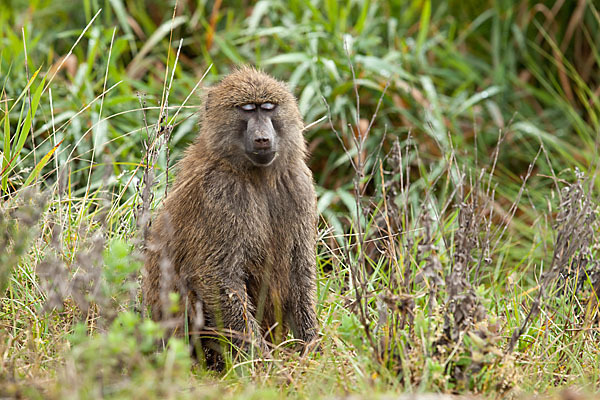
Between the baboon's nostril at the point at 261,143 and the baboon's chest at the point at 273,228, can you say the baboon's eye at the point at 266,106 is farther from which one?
the baboon's chest at the point at 273,228

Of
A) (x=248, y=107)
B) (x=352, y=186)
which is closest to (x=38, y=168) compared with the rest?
(x=248, y=107)

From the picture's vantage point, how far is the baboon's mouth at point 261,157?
311 centimetres

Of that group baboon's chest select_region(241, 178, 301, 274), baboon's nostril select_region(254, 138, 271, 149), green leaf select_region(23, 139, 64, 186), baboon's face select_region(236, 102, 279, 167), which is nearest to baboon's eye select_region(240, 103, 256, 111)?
baboon's face select_region(236, 102, 279, 167)

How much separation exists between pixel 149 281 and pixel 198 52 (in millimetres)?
3148

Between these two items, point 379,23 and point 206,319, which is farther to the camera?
point 379,23

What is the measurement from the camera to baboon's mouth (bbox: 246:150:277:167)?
311cm

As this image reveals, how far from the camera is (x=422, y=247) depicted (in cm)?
256

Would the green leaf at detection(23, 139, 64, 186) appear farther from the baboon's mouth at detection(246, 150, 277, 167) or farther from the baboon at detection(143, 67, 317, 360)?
the baboon's mouth at detection(246, 150, 277, 167)

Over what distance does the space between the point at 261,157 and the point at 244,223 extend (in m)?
0.27

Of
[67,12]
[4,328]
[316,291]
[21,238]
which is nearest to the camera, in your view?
[21,238]

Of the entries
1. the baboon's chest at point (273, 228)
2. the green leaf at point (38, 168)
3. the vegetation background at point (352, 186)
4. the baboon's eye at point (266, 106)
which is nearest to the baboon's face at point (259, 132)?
the baboon's eye at point (266, 106)

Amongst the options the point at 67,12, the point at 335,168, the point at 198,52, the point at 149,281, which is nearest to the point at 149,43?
the point at 198,52

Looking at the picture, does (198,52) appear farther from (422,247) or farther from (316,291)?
(422,247)

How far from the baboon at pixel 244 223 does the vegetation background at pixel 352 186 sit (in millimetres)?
146
